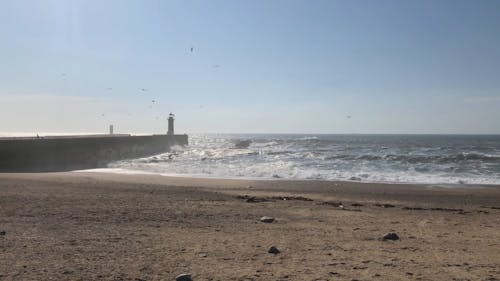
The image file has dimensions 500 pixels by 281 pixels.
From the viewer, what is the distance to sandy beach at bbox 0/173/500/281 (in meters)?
6.23

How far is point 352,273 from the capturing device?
6.25m

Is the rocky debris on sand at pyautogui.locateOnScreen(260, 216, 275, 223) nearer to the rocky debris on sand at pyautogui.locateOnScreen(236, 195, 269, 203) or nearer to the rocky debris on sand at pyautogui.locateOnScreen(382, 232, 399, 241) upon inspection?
the rocky debris on sand at pyautogui.locateOnScreen(382, 232, 399, 241)

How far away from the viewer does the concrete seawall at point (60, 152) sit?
29422 millimetres

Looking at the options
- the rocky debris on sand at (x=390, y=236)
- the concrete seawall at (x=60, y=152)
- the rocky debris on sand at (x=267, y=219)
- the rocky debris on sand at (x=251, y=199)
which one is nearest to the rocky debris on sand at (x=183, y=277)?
the rocky debris on sand at (x=390, y=236)

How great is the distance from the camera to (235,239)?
8.16m

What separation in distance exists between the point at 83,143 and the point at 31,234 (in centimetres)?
3303

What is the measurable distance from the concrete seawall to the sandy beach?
16.8 m

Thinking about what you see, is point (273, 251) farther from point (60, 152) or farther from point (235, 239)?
point (60, 152)

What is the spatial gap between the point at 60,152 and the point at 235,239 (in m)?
29.8

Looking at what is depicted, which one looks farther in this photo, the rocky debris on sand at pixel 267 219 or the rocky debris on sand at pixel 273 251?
the rocky debris on sand at pixel 267 219

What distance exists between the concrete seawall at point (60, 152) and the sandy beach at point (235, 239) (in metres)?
16.8

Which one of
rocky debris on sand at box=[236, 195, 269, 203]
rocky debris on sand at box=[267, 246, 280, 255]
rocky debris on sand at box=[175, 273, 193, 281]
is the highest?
rocky debris on sand at box=[175, 273, 193, 281]

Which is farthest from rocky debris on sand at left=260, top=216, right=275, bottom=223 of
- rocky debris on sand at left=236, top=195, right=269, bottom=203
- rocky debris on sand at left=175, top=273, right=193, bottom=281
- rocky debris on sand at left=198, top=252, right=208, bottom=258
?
rocky debris on sand at left=175, top=273, right=193, bottom=281

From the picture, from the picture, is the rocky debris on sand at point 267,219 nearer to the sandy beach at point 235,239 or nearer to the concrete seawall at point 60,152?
the sandy beach at point 235,239
